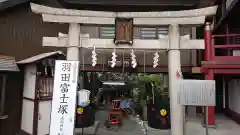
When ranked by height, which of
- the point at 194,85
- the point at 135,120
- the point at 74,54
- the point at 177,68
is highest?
the point at 74,54

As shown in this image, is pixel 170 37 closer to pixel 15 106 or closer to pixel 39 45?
pixel 39 45

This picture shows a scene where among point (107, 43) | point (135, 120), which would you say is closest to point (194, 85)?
point (107, 43)

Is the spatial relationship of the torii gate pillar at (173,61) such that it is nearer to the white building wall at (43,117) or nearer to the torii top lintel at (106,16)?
the torii top lintel at (106,16)

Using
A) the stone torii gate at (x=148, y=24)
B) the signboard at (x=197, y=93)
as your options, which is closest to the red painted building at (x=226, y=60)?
the stone torii gate at (x=148, y=24)

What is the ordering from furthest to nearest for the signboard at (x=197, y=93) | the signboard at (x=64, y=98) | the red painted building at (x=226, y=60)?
the red painted building at (x=226, y=60)
the signboard at (x=64, y=98)
the signboard at (x=197, y=93)

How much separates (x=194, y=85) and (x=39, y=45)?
27.2 ft

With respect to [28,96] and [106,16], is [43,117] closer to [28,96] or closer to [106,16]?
[28,96]

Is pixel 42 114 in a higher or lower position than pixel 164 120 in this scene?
higher

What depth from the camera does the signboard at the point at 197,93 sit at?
19.6ft

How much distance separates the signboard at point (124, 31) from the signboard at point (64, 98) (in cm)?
181

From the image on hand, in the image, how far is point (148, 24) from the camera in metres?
7.79

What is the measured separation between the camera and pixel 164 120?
11.2 m

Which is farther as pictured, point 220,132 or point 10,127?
point 10,127

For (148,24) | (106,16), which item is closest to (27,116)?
(106,16)
